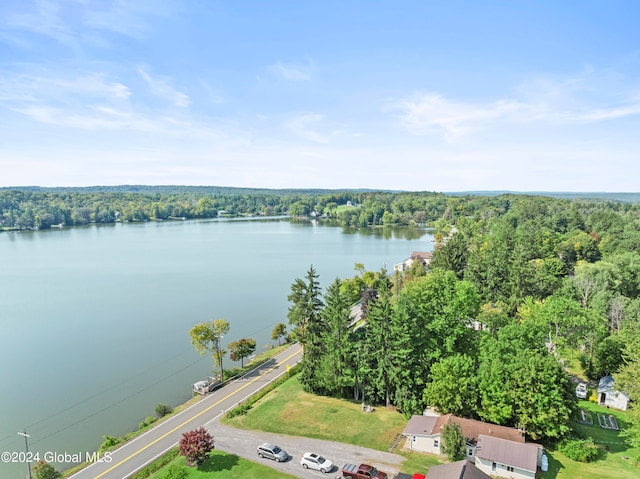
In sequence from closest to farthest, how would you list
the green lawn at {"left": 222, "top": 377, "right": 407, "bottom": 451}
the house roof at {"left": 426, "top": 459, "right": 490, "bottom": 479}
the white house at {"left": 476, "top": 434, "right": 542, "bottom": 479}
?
the house roof at {"left": 426, "top": 459, "right": 490, "bottom": 479}, the white house at {"left": 476, "top": 434, "right": 542, "bottom": 479}, the green lawn at {"left": 222, "top": 377, "right": 407, "bottom": 451}

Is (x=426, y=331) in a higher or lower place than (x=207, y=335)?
higher

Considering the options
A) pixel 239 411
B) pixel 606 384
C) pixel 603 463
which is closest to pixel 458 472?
pixel 603 463

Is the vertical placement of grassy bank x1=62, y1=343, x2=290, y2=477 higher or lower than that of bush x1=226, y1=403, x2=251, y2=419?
lower

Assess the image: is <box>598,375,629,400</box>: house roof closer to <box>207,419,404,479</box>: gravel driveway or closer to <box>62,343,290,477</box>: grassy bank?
<box>207,419,404,479</box>: gravel driveway

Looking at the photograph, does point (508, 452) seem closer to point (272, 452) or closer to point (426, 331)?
point (426, 331)

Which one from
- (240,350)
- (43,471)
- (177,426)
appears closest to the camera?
(43,471)

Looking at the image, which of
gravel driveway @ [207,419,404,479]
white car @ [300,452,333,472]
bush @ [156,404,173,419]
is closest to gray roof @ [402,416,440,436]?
gravel driveway @ [207,419,404,479]

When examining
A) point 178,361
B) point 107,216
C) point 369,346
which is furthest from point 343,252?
point 107,216

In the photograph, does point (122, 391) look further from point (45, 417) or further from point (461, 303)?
point (461, 303)
